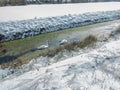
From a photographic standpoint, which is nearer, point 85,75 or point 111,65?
point 85,75

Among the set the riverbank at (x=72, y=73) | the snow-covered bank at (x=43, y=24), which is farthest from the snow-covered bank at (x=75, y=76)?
the snow-covered bank at (x=43, y=24)

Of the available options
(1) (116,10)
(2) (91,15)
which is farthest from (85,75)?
(1) (116,10)

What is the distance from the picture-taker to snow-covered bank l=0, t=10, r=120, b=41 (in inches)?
652

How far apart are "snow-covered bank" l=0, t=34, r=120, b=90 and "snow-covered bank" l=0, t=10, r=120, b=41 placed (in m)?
5.44

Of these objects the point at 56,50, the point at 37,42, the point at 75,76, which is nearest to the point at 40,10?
the point at 37,42

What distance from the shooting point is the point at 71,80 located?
31.1 ft

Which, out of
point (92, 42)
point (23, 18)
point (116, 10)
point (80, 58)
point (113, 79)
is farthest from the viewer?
point (116, 10)

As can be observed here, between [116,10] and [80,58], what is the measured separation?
15662mm

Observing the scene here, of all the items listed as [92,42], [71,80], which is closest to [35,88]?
[71,80]

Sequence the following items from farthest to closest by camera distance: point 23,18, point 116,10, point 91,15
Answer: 1. point 116,10
2. point 91,15
3. point 23,18

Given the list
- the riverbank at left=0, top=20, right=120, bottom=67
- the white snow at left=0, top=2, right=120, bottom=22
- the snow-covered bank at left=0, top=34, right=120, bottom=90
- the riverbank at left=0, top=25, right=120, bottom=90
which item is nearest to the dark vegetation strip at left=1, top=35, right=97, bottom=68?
the riverbank at left=0, top=20, right=120, bottom=67

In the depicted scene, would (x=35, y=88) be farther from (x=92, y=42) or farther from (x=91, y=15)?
(x=91, y=15)

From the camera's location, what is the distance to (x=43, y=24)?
18328 millimetres

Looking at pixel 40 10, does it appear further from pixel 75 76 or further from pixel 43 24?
pixel 75 76
